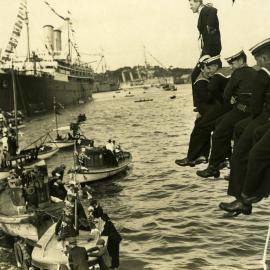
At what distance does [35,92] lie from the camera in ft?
294

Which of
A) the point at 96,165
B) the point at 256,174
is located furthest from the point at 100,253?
the point at 96,165

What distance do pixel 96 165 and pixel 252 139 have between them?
92.9ft

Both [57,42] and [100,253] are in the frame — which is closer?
[100,253]

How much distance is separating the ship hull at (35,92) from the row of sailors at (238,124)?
68735 millimetres

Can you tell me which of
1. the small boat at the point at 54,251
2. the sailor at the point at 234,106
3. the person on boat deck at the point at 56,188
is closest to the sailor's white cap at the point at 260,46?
the sailor at the point at 234,106

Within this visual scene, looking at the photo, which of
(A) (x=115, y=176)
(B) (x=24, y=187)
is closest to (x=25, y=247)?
(B) (x=24, y=187)

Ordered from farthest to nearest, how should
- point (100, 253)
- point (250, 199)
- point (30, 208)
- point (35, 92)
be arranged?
point (35, 92) < point (30, 208) < point (100, 253) < point (250, 199)

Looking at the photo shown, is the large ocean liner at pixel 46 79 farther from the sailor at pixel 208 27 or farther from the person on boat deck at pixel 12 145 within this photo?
the sailor at pixel 208 27

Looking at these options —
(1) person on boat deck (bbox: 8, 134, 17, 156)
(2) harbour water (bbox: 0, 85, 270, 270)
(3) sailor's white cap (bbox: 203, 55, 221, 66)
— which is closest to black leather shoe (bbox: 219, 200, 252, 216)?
(3) sailor's white cap (bbox: 203, 55, 221, 66)

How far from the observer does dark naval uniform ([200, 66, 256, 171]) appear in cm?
587

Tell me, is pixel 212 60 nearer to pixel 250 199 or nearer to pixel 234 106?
pixel 234 106

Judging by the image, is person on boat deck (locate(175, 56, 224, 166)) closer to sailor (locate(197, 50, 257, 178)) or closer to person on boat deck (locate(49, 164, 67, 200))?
sailor (locate(197, 50, 257, 178))

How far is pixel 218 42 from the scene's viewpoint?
680cm

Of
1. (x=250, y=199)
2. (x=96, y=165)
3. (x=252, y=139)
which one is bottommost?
(x=96, y=165)
